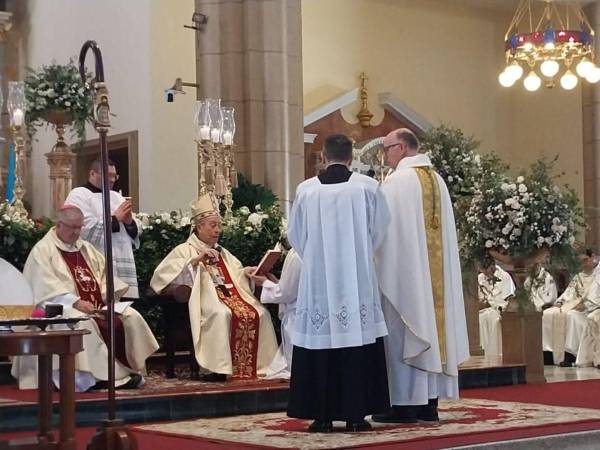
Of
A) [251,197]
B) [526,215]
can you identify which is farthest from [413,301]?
[251,197]

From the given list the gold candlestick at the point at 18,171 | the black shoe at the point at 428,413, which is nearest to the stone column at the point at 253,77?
the gold candlestick at the point at 18,171

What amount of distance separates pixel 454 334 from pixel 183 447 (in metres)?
1.82

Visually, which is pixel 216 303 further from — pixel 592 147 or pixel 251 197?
pixel 592 147

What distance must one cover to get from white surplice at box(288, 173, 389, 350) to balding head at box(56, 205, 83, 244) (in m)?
2.19

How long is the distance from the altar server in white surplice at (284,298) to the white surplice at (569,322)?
504 centimetres

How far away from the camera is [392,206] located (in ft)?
22.2

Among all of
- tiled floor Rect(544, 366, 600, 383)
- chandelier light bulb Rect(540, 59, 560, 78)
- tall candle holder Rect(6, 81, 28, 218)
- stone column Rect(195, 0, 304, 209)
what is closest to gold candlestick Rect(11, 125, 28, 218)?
tall candle holder Rect(6, 81, 28, 218)

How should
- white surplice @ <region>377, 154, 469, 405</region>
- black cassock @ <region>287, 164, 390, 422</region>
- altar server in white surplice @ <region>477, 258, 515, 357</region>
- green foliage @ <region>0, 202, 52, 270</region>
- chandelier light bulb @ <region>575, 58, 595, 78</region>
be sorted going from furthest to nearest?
chandelier light bulb @ <region>575, 58, 595, 78</region>, altar server in white surplice @ <region>477, 258, 515, 357</region>, green foliage @ <region>0, 202, 52, 270</region>, white surplice @ <region>377, 154, 469, 405</region>, black cassock @ <region>287, 164, 390, 422</region>

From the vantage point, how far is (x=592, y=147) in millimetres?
18141

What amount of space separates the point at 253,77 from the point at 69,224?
4.76 m

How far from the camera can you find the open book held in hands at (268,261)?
8.85 m

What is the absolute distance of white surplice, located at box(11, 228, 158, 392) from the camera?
25.5 ft

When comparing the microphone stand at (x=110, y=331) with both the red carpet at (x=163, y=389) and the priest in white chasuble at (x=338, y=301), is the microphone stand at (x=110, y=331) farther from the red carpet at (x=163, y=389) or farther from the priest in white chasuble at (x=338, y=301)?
the red carpet at (x=163, y=389)

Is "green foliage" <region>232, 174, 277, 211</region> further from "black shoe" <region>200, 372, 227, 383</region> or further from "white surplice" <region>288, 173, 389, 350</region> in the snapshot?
"white surplice" <region>288, 173, 389, 350</region>
